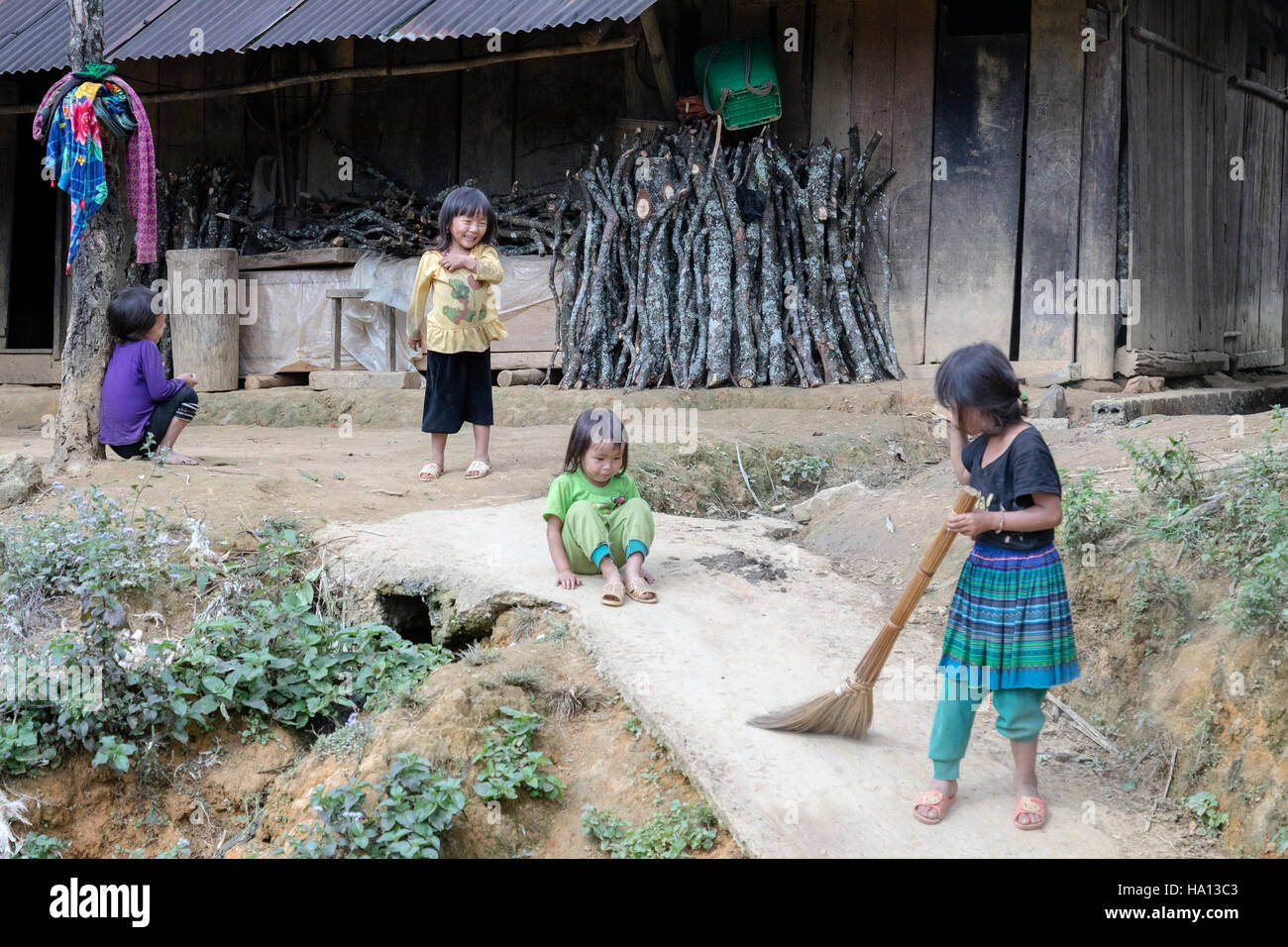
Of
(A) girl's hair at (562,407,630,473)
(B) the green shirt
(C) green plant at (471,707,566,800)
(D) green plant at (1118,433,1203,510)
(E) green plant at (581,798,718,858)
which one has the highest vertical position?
(A) girl's hair at (562,407,630,473)

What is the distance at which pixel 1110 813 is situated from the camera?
10.9ft

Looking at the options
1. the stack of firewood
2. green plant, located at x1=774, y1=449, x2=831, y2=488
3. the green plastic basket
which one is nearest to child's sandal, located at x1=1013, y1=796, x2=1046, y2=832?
green plant, located at x1=774, y1=449, x2=831, y2=488

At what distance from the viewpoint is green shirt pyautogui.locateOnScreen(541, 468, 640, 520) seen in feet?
14.6

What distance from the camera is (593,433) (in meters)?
4.38

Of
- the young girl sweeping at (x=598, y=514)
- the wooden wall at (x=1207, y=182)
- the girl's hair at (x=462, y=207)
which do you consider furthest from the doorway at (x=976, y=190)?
the young girl sweeping at (x=598, y=514)

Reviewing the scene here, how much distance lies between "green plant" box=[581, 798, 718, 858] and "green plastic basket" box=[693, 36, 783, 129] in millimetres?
6105

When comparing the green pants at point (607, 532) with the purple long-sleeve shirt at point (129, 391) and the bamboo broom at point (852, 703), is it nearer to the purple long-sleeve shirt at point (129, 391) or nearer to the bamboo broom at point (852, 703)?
the bamboo broom at point (852, 703)

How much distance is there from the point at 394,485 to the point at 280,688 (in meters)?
1.79

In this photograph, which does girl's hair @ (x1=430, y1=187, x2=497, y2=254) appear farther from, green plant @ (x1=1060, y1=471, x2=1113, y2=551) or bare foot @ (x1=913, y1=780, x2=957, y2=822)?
bare foot @ (x1=913, y1=780, x2=957, y2=822)

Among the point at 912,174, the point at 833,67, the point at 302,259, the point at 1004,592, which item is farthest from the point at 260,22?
the point at 1004,592

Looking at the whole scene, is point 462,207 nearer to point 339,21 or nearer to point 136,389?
point 136,389

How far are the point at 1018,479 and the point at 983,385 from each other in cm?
25

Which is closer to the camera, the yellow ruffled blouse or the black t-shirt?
the black t-shirt

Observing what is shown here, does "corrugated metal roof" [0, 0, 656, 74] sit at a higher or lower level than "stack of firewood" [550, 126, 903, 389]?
higher
